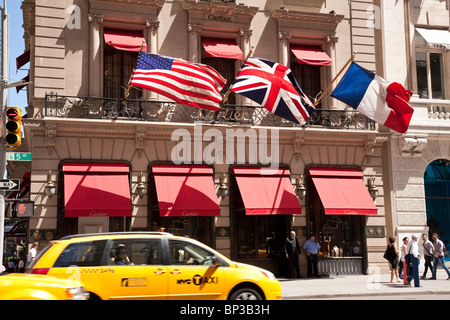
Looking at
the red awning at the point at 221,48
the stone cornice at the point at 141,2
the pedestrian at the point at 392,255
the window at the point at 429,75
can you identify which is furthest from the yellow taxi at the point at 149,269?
the window at the point at 429,75

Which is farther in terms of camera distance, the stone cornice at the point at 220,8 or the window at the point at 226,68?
the window at the point at 226,68

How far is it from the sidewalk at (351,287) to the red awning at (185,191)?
163 inches

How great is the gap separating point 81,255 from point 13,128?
7096 mm

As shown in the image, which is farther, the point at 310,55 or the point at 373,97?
the point at 310,55

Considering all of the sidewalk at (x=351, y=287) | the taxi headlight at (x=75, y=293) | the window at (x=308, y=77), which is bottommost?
the sidewalk at (x=351, y=287)

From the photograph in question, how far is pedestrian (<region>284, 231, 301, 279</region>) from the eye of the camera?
2212 centimetres

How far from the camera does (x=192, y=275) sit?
11.3 m

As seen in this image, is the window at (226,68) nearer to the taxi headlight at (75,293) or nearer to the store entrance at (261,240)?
the store entrance at (261,240)

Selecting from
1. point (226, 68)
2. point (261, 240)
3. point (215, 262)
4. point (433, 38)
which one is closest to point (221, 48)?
point (226, 68)

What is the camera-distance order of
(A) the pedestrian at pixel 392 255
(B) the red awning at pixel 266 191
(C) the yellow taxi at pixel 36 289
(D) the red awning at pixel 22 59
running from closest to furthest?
(C) the yellow taxi at pixel 36 289 < (A) the pedestrian at pixel 392 255 < (B) the red awning at pixel 266 191 < (D) the red awning at pixel 22 59

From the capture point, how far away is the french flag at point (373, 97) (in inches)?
848

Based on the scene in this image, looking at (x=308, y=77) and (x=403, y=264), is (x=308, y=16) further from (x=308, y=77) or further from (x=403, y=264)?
(x=403, y=264)

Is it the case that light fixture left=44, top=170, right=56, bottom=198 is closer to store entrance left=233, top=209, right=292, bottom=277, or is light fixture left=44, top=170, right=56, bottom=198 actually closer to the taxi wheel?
store entrance left=233, top=209, right=292, bottom=277
